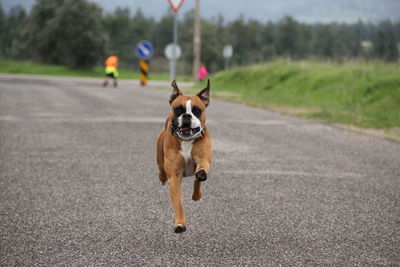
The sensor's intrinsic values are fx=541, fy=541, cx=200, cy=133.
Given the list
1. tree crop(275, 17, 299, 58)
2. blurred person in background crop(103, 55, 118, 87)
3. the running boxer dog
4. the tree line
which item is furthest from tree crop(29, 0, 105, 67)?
tree crop(275, 17, 299, 58)

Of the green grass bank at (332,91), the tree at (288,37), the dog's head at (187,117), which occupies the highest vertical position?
the tree at (288,37)

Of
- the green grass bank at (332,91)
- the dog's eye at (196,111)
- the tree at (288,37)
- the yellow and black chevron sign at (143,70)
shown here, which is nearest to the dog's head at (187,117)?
the dog's eye at (196,111)

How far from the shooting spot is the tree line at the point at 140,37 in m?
53.7

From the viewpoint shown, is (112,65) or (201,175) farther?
(112,65)

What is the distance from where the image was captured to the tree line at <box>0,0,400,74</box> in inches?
2115

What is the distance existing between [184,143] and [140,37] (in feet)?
415

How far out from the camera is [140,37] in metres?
127

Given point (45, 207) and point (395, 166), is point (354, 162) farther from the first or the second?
point (45, 207)

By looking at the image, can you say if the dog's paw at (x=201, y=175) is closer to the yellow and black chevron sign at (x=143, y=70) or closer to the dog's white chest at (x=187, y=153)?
the dog's white chest at (x=187, y=153)

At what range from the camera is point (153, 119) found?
1193 centimetres

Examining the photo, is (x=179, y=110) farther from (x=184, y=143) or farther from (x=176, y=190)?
(x=176, y=190)

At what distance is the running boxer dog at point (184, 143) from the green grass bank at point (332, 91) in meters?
6.94

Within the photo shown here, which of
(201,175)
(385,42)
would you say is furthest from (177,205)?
(385,42)

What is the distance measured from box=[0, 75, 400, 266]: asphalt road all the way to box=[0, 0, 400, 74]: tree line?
151 ft
